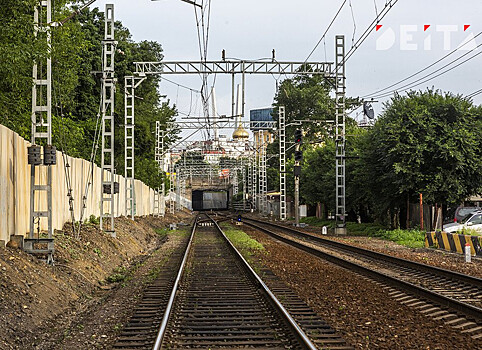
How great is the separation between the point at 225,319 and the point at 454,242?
16455 mm

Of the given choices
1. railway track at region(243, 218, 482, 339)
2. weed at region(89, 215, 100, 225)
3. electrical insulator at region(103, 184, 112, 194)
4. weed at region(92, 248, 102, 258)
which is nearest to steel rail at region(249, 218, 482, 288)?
railway track at region(243, 218, 482, 339)

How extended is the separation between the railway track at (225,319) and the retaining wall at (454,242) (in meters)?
9.82

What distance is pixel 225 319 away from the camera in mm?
10484

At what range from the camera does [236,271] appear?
1820cm

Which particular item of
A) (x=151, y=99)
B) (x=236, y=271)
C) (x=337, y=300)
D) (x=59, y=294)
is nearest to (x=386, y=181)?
(x=236, y=271)

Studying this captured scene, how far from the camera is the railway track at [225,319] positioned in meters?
8.66

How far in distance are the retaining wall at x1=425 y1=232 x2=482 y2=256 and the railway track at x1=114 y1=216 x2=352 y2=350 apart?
9.82m

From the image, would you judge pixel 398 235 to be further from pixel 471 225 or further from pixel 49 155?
pixel 49 155

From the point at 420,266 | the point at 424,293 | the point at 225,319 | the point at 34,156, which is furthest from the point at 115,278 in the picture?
the point at 420,266

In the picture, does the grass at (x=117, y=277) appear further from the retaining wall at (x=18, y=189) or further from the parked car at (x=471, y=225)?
the parked car at (x=471, y=225)

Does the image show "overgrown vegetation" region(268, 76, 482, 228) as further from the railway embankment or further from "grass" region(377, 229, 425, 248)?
the railway embankment

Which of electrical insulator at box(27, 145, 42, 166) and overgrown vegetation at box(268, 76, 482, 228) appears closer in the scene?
electrical insulator at box(27, 145, 42, 166)

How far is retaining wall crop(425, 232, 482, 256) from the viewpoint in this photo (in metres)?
22.5

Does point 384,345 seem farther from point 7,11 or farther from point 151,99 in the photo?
point 151,99
